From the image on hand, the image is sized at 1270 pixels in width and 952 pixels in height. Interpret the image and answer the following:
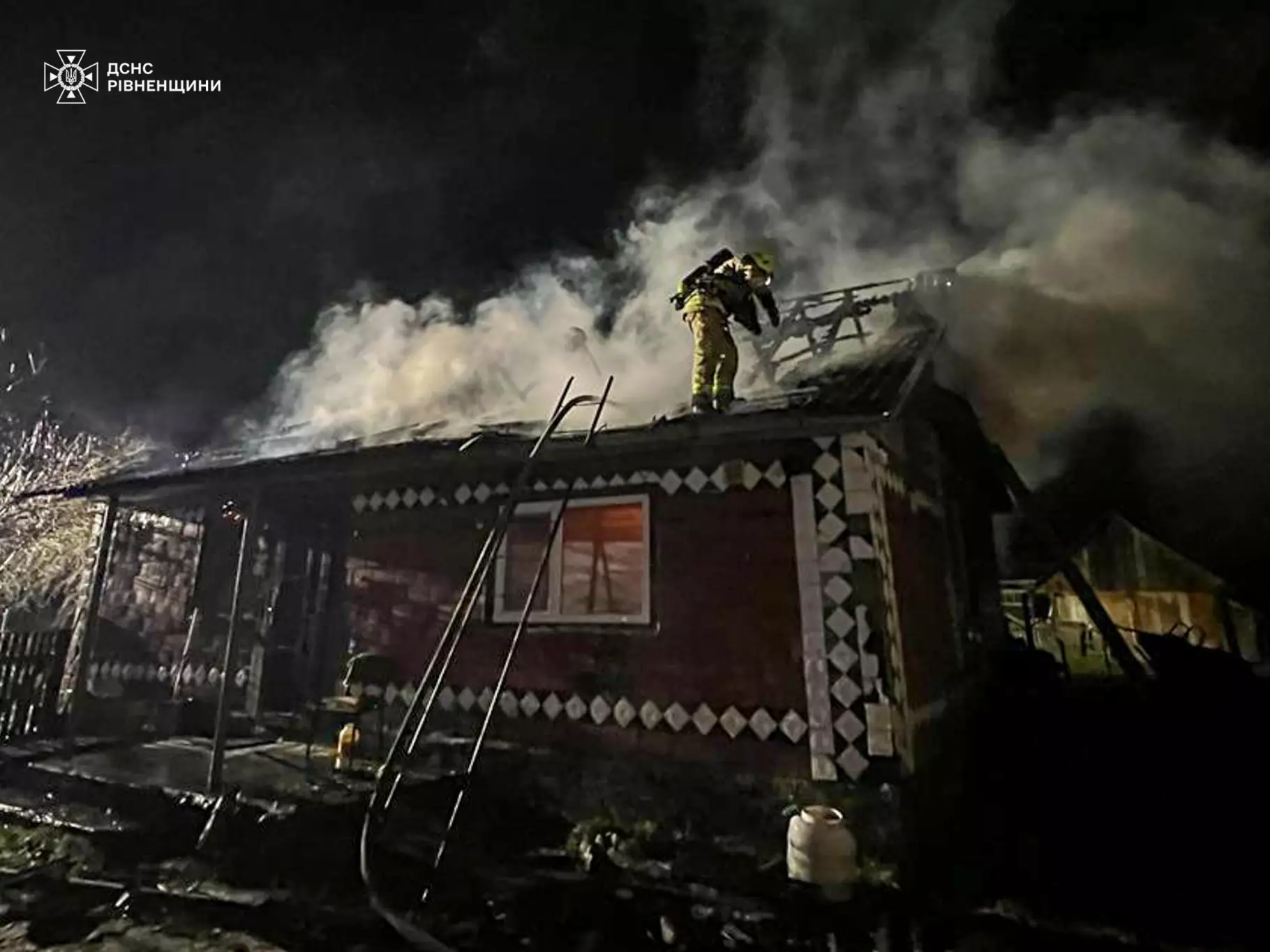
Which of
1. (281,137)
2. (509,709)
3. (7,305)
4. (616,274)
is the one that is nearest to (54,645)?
(7,305)

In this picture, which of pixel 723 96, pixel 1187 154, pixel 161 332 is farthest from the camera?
pixel 161 332

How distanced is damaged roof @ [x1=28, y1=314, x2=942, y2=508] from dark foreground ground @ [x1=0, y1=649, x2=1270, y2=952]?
4.31 feet

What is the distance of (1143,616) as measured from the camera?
2307 millimetres

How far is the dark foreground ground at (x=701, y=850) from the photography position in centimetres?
223

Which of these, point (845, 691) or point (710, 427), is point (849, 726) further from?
point (710, 427)

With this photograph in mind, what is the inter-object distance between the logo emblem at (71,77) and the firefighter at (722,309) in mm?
3376

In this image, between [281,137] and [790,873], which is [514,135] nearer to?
[281,137]

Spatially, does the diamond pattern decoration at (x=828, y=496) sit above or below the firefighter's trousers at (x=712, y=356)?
below

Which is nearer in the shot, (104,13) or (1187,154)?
(1187,154)

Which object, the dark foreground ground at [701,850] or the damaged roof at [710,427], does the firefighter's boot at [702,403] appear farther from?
the dark foreground ground at [701,850]

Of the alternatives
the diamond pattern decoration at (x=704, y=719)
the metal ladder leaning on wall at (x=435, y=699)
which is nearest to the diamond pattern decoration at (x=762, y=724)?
the diamond pattern decoration at (x=704, y=719)

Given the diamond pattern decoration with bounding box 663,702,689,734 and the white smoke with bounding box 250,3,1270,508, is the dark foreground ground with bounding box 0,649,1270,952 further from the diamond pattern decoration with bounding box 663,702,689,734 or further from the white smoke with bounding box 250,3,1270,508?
the white smoke with bounding box 250,3,1270,508

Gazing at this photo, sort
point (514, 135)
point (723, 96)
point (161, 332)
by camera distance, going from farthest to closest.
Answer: point (161, 332)
point (514, 135)
point (723, 96)

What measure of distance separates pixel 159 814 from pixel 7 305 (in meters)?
2.76
